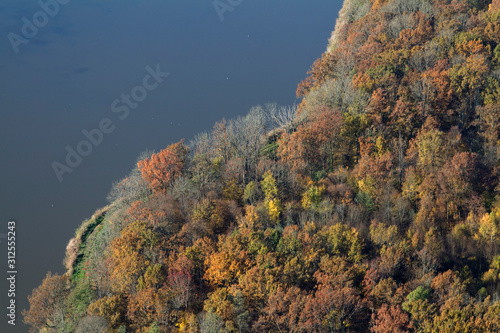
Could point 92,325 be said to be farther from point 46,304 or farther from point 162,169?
point 162,169

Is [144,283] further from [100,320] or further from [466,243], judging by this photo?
[466,243]

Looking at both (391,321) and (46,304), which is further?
(46,304)

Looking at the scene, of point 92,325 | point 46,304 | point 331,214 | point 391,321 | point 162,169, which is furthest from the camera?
point 162,169

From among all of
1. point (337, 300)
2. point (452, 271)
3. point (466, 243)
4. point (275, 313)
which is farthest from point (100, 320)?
point (466, 243)

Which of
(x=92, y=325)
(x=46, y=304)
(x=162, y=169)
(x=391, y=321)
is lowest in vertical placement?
(x=391, y=321)

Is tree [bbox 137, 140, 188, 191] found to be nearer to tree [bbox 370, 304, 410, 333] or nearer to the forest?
the forest

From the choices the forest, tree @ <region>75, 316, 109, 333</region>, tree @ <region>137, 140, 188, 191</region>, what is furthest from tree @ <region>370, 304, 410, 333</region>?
tree @ <region>137, 140, 188, 191</region>

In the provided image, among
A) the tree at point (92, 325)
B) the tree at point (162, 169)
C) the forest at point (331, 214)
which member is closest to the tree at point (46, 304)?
the forest at point (331, 214)

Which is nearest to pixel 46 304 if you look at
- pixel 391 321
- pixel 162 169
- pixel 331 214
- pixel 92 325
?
pixel 92 325
